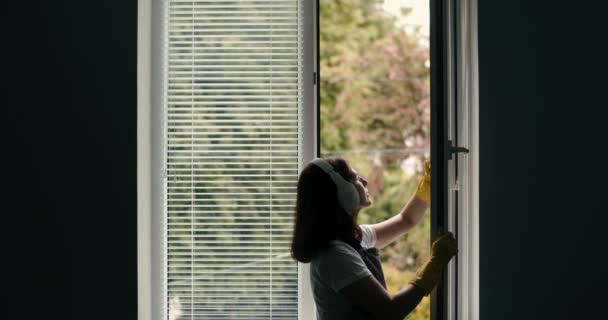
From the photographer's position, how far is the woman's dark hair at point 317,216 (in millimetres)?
1558

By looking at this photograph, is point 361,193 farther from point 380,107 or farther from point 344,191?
point 380,107

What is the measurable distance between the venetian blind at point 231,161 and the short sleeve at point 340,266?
1.36ft

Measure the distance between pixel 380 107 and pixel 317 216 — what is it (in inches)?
138

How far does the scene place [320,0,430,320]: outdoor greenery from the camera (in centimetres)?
477

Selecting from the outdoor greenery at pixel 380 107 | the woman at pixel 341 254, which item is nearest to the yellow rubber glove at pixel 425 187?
the woman at pixel 341 254

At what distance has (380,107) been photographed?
4.95 m

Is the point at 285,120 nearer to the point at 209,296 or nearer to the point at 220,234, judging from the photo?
the point at 220,234
